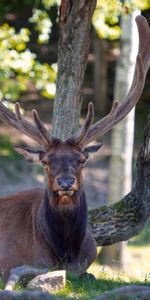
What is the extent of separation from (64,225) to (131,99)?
5.79 feet

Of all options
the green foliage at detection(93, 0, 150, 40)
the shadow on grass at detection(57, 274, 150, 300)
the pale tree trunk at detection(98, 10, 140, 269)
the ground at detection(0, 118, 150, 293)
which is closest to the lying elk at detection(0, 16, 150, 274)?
the shadow on grass at detection(57, 274, 150, 300)

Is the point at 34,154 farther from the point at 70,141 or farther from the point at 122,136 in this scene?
the point at 122,136

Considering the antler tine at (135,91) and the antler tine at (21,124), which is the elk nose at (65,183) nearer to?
the antler tine at (21,124)

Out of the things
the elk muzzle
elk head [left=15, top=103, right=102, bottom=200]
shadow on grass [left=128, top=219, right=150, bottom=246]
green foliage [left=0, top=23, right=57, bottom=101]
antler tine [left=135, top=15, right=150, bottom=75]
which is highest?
green foliage [left=0, top=23, right=57, bottom=101]

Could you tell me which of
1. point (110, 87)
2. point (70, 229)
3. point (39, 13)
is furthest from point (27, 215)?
point (110, 87)

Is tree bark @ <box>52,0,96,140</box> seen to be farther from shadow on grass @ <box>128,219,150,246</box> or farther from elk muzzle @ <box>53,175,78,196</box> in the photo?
shadow on grass @ <box>128,219,150,246</box>

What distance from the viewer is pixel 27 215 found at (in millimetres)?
9391

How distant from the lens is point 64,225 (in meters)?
8.70

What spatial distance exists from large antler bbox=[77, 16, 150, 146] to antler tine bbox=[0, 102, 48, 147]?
1.56ft

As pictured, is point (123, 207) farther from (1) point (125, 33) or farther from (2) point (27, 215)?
(1) point (125, 33)

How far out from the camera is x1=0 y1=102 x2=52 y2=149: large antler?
8812mm

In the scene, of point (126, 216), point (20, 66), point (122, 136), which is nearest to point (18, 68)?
point (20, 66)

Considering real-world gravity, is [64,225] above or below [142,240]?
below

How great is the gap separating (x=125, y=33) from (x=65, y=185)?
8.28m
